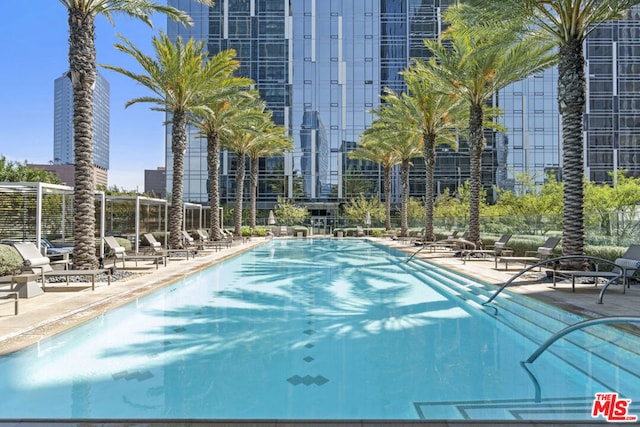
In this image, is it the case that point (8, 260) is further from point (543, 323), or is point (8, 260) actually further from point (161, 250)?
point (543, 323)

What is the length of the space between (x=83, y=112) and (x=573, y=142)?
1334 centimetres

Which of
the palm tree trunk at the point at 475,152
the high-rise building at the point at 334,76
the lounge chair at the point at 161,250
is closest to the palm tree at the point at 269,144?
the high-rise building at the point at 334,76

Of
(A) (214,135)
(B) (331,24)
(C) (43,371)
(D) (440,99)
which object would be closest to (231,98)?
(A) (214,135)

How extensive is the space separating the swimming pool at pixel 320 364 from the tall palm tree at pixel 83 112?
11.2 ft

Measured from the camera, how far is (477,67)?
17.1 m

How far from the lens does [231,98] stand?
22.5 m

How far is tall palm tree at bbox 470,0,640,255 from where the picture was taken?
37.4 ft

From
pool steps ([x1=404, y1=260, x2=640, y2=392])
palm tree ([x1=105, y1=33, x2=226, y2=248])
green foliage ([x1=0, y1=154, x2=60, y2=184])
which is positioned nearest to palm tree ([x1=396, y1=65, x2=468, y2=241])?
palm tree ([x1=105, y1=33, x2=226, y2=248])

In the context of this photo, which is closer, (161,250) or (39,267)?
(39,267)

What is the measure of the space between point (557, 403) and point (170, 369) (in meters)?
4.44

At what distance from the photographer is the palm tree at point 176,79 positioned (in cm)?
1738

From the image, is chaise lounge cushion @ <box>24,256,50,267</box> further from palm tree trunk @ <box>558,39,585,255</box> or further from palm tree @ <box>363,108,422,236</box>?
palm tree @ <box>363,108,422,236</box>

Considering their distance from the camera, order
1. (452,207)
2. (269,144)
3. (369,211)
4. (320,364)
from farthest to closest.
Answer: (369,211) < (452,207) < (269,144) < (320,364)

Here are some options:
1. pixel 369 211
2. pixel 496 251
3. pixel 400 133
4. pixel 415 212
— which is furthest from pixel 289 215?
pixel 496 251
